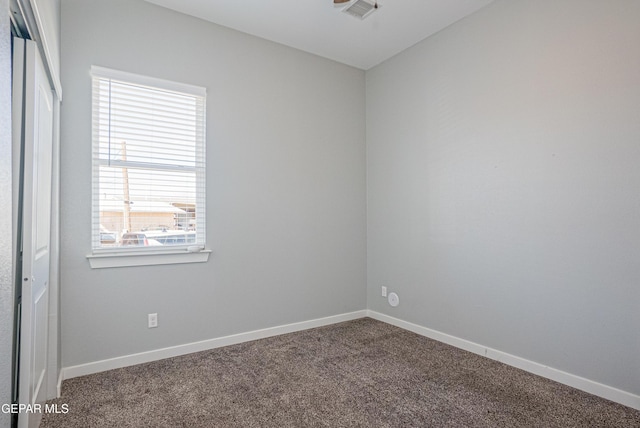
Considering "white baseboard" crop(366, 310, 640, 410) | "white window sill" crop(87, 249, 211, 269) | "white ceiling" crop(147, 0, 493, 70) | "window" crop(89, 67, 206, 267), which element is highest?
"white ceiling" crop(147, 0, 493, 70)

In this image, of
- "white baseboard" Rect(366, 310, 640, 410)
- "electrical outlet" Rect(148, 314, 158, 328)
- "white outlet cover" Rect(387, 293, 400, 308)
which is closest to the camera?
"white baseboard" Rect(366, 310, 640, 410)

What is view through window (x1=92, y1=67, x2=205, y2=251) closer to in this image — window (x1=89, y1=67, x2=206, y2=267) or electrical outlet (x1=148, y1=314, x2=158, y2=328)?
window (x1=89, y1=67, x2=206, y2=267)

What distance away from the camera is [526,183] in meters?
2.68

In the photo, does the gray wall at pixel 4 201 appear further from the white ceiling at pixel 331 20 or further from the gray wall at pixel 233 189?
the white ceiling at pixel 331 20

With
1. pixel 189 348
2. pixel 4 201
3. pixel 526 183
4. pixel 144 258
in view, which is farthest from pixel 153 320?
pixel 526 183

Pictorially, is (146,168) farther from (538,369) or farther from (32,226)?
(538,369)

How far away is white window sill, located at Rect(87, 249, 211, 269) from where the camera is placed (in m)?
2.64

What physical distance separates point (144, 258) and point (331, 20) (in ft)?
8.21

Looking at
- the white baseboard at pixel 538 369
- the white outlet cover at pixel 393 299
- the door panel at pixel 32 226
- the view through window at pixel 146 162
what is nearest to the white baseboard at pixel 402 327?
the white baseboard at pixel 538 369

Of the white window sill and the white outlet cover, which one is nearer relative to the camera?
the white window sill

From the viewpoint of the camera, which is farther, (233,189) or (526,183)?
(233,189)

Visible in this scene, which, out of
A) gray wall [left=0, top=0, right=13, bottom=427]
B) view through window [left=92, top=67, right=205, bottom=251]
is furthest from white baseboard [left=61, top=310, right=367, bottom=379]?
gray wall [left=0, top=0, right=13, bottom=427]

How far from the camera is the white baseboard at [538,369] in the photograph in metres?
2.21

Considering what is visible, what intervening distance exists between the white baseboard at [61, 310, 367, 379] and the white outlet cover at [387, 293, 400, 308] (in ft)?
1.51
